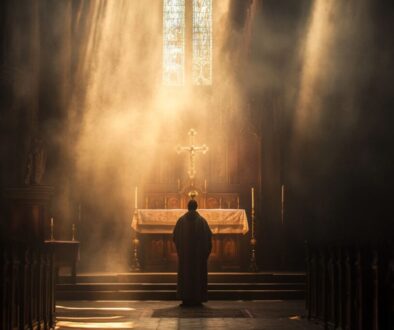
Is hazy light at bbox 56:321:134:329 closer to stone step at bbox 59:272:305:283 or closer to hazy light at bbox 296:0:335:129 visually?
stone step at bbox 59:272:305:283

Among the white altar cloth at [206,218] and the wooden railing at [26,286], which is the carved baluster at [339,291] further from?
the white altar cloth at [206,218]

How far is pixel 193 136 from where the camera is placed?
48.4ft

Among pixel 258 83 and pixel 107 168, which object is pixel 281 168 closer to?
pixel 258 83

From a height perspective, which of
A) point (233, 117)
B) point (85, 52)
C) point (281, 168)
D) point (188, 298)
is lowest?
point (188, 298)

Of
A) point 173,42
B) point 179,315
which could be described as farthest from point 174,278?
point 173,42

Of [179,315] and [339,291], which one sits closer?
[339,291]

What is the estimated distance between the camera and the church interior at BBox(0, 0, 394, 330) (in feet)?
40.9

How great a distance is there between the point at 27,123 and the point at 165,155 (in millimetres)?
2899

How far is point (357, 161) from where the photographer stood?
13344mm

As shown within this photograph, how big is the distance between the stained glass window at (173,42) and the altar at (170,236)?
431cm

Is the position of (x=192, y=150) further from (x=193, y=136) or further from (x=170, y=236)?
(x=170, y=236)

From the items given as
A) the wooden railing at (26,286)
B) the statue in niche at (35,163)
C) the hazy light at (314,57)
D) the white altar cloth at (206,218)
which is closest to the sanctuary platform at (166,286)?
the white altar cloth at (206,218)

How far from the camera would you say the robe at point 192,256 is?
392 inches

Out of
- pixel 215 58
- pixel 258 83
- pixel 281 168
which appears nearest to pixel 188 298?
pixel 281 168
